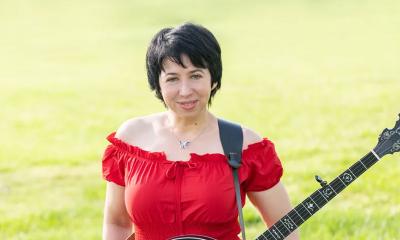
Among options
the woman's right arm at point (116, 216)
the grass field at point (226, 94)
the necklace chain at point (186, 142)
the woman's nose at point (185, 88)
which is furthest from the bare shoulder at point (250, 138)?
the grass field at point (226, 94)

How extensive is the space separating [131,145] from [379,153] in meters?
1.01

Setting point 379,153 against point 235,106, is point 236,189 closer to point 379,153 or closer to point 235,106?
point 379,153

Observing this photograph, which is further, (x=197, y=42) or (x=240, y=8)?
(x=240, y=8)

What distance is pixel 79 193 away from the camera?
9.15 m

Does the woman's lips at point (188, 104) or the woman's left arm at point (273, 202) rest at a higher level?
the woman's lips at point (188, 104)

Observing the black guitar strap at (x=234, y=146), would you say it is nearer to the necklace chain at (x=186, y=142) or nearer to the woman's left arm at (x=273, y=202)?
the necklace chain at (x=186, y=142)

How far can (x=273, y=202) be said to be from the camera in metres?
4.05

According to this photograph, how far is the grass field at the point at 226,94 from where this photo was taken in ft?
27.1

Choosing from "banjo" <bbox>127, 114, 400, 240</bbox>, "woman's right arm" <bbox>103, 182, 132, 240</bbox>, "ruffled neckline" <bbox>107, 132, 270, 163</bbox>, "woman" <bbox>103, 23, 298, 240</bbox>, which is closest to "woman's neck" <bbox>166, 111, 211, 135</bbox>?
"woman" <bbox>103, 23, 298, 240</bbox>

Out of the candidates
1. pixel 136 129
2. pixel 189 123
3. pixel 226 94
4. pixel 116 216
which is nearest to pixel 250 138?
pixel 189 123

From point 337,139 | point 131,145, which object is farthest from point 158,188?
point 337,139

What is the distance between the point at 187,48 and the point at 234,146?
0.42m

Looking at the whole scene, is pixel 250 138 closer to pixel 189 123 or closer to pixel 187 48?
pixel 189 123

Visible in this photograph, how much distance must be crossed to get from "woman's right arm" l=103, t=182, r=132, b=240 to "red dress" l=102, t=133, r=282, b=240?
0.13 meters
